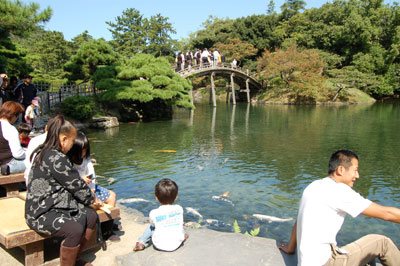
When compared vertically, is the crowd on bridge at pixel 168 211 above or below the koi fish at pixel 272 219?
above

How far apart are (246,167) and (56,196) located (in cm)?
694

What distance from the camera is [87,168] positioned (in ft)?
12.2

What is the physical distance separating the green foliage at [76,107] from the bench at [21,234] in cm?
1305

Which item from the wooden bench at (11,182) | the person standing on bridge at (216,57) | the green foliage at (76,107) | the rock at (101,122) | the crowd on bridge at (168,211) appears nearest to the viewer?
the crowd on bridge at (168,211)

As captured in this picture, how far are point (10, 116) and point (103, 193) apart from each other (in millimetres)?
1811

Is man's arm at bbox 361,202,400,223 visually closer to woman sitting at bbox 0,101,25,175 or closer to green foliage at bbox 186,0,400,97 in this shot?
woman sitting at bbox 0,101,25,175

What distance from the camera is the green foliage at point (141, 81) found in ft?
57.7

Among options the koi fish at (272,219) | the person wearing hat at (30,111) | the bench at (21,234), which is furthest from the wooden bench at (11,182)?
the person wearing hat at (30,111)

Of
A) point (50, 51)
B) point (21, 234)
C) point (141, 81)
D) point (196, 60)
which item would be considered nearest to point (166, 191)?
point (21, 234)

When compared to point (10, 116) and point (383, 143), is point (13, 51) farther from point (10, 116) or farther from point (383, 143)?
point (383, 143)

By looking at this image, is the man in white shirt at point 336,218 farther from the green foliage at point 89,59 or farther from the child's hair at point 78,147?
the green foliage at point 89,59

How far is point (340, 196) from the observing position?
8.18 ft

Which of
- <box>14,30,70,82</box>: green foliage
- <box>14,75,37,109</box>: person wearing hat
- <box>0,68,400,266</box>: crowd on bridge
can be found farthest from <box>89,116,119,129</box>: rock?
<box>14,30,70,82</box>: green foliage

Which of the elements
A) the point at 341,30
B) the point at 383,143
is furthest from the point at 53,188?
Result: the point at 341,30
